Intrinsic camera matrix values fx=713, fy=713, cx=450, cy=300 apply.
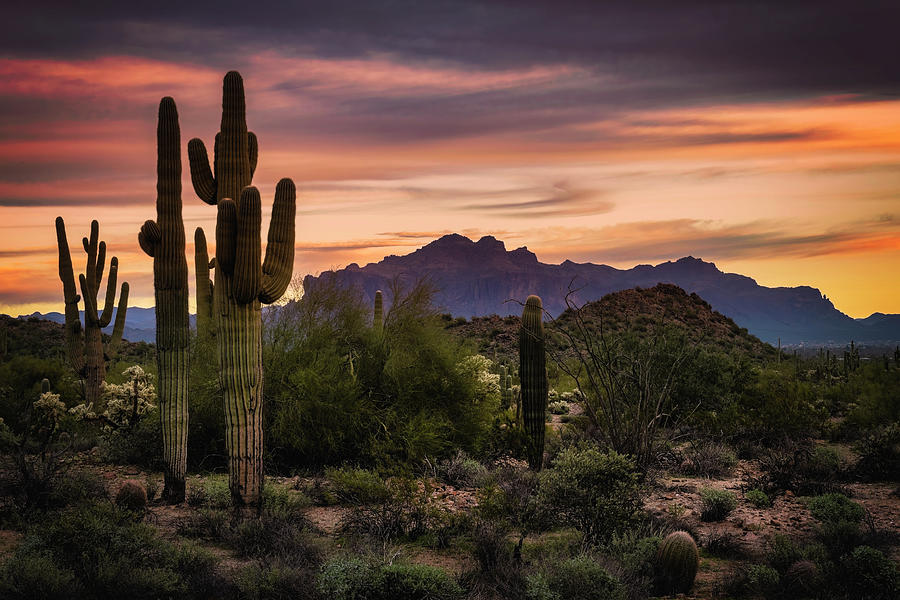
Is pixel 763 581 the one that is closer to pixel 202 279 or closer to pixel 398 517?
pixel 398 517

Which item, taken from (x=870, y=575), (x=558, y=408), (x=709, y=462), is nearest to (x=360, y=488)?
(x=870, y=575)

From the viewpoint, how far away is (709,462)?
15016mm

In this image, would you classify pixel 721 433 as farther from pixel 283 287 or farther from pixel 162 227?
pixel 162 227

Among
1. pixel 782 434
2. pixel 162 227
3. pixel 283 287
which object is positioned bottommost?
pixel 782 434

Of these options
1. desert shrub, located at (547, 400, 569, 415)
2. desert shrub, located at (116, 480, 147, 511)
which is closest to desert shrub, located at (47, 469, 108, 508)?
desert shrub, located at (116, 480, 147, 511)

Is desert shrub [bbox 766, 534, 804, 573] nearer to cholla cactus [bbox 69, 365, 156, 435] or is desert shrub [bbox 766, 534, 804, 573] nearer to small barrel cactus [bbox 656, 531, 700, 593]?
small barrel cactus [bbox 656, 531, 700, 593]

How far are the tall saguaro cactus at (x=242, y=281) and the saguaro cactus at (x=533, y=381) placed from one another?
19.2 ft

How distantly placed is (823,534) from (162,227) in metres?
11.1

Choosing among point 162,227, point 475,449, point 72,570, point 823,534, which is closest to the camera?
point 72,570

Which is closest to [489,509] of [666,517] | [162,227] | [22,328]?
[666,517]

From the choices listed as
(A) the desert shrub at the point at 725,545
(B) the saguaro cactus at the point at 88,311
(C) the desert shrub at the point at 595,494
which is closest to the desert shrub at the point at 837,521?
(A) the desert shrub at the point at 725,545

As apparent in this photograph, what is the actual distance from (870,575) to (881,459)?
7.09 metres

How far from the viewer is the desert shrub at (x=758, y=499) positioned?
11.8m

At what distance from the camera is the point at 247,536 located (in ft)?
32.2
